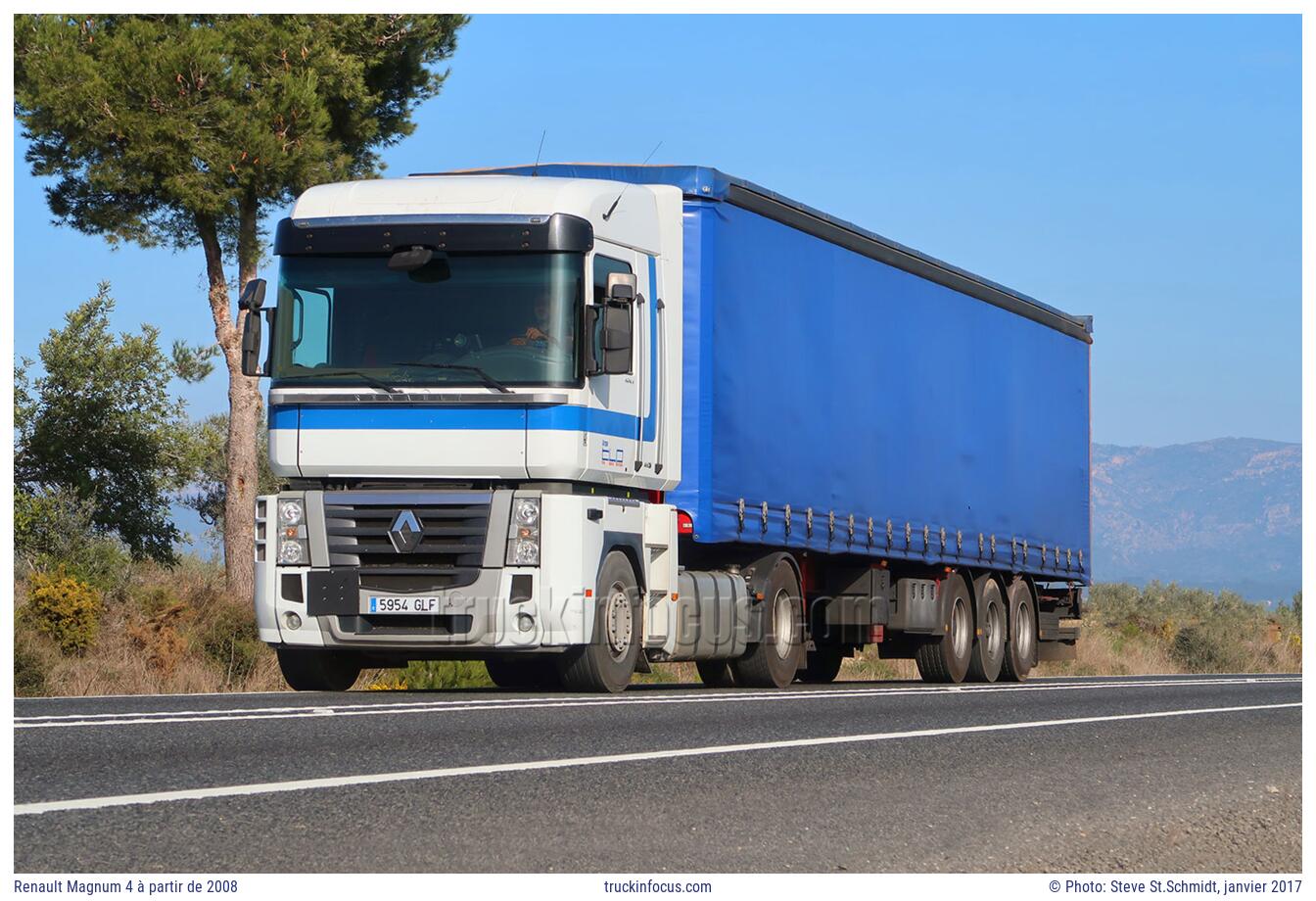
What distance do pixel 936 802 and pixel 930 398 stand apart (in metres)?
12.6

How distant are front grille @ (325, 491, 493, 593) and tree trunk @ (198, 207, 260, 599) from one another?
1353 cm

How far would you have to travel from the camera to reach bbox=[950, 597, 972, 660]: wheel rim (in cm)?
2147

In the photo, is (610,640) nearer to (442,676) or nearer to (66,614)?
(442,676)

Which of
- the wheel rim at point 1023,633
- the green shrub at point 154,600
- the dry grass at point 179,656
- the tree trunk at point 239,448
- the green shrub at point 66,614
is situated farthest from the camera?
the tree trunk at point 239,448

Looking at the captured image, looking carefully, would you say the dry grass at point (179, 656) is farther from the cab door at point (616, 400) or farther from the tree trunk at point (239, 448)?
the cab door at point (616, 400)

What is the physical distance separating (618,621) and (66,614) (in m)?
9.71

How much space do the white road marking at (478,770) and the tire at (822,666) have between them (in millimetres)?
8716

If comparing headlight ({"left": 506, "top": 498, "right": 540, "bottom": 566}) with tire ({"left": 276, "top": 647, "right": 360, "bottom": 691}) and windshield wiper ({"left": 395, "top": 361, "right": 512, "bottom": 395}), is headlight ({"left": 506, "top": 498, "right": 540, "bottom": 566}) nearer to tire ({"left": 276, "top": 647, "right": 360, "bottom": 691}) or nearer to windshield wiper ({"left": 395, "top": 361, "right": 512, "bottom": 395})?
windshield wiper ({"left": 395, "top": 361, "right": 512, "bottom": 395})

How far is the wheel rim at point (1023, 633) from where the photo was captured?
23391 mm

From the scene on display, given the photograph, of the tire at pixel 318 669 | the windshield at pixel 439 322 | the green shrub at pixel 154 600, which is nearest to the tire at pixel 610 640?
the windshield at pixel 439 322

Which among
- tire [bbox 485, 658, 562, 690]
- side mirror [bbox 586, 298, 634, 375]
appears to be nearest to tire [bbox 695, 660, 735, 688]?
tire [bbox 485, 658, 562, 690]

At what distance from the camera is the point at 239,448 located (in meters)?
28.4

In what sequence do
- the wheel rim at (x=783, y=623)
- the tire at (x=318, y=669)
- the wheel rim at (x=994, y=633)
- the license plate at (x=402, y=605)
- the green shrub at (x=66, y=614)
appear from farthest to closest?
the green shrub at (x=66, y=614), the wheel rim at (x=994, y=633), the wheel rim at (x=783, y=623), the tire at (x=318, y=669), the license plate at (x=402, y=605)

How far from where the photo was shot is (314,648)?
15.0 m
